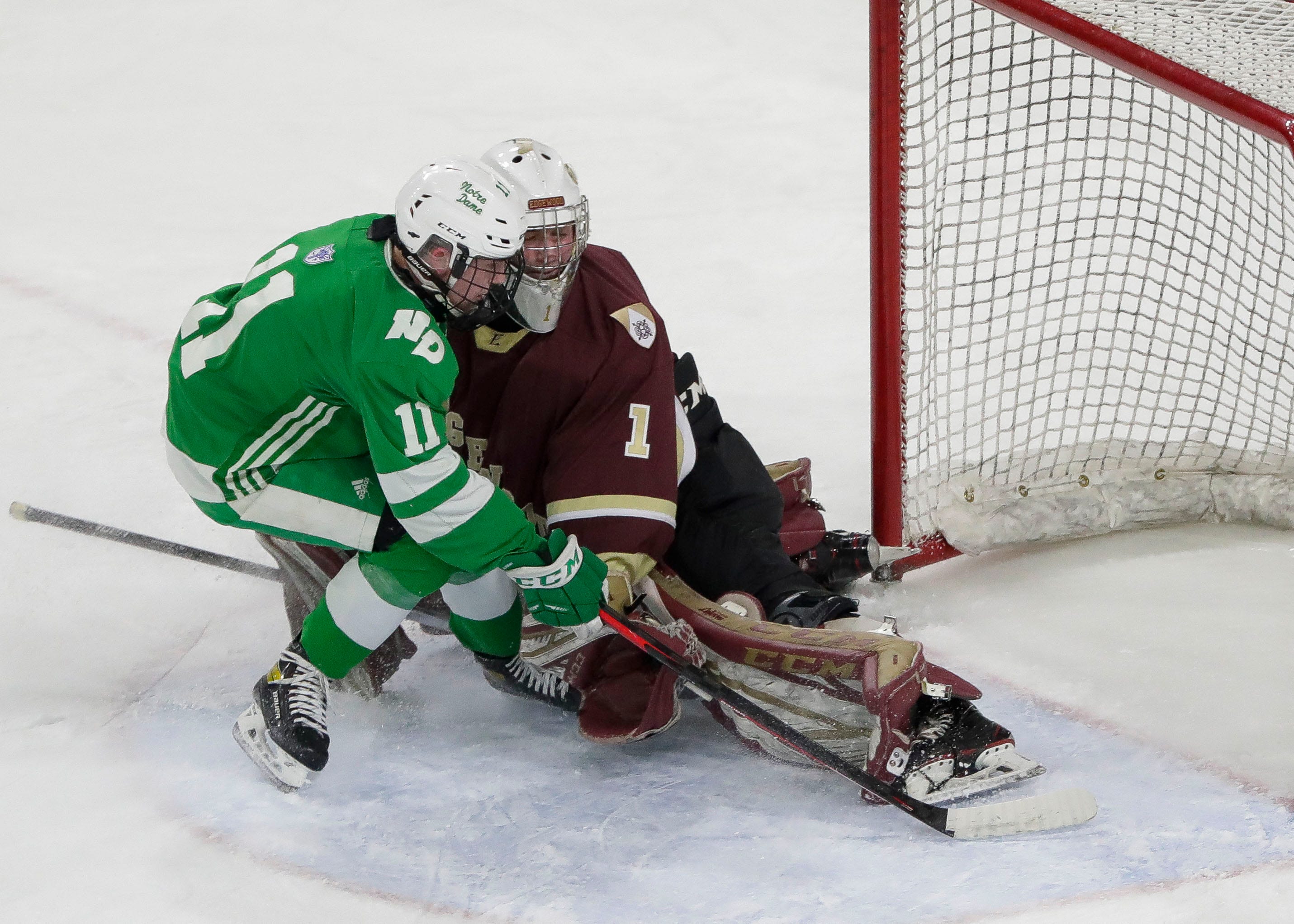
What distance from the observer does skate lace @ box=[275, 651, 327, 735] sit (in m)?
2.31

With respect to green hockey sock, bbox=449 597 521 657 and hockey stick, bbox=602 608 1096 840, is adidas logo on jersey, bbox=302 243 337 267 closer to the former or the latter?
green hockey sock, bbox=449 597 521 657

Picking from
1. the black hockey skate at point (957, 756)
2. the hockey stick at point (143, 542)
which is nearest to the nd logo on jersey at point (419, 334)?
the hockey stick at point (143, 542)

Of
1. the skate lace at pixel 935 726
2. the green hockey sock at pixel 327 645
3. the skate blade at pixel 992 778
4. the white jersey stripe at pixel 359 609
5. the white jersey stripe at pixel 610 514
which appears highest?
the white jersey stripe at pixel 610 514

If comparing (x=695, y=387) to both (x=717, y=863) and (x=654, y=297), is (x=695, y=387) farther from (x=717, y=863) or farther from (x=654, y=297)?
(x=654, y=297)

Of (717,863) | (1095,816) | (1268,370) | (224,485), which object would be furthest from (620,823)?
(1268,370)

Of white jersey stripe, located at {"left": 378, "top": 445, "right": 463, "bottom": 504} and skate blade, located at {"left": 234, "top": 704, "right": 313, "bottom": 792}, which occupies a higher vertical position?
white jersey stripe, located at {"left": 378, "top": 445, "right": 463, "bottom": 504}

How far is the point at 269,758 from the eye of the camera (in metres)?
2.31

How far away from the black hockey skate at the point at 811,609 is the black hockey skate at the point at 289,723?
82 centimetres

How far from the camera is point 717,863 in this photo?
210 cm

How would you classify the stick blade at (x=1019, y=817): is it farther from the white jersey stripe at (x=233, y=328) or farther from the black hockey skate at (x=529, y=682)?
the white jersey stripe at (x=233, y=328)

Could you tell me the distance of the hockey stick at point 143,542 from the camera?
2754 millimetres

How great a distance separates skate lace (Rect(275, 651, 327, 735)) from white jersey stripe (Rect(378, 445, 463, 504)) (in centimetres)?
40

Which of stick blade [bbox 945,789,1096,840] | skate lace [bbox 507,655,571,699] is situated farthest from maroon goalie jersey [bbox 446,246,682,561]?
stick blade [bbox 945,789,1096,840]

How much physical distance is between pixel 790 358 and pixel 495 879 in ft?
7.89
